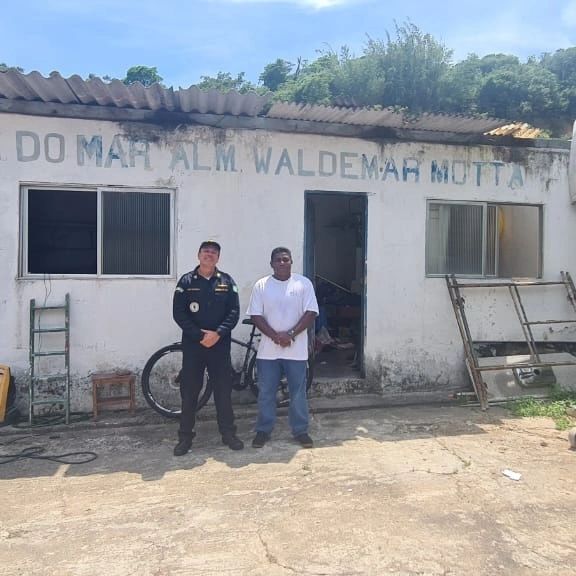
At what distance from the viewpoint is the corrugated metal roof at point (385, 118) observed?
6.10 meters

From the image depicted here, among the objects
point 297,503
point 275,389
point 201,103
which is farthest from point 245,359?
point 201,103

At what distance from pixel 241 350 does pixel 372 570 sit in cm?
366

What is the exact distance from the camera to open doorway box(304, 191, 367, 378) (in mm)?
7161

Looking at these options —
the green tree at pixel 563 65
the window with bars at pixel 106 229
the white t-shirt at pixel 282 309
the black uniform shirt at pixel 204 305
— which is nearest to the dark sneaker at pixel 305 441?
the white t-shirt at pixel 282 309

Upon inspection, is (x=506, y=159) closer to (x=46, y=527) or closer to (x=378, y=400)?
(x=378, y=400)

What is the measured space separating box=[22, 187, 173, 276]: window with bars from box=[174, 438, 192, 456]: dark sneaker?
7.10 ft

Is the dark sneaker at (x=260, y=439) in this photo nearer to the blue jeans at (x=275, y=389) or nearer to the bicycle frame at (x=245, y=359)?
the blue jeans at (x=275, y=389)

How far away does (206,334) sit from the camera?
194 inches

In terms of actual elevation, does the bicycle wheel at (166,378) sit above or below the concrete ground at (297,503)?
above

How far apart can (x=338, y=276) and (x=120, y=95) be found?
6.73 m

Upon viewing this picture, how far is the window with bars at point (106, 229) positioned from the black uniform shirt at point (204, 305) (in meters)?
1.48

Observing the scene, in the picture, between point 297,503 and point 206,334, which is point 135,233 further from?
point 297,503

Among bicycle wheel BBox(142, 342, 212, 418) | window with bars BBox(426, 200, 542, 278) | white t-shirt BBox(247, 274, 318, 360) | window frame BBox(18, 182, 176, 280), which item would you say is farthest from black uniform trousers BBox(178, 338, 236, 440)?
window with bars BBox(426, 200, 542, 278)

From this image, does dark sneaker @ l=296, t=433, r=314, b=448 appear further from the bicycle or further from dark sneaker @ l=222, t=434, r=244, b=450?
the bicycle
